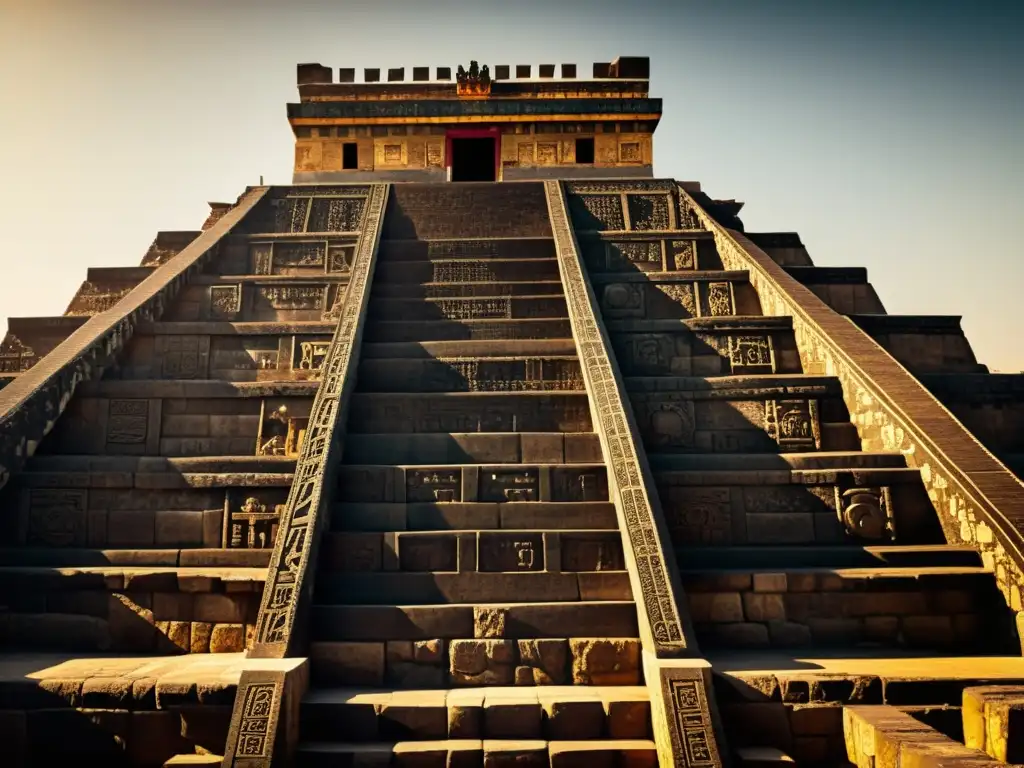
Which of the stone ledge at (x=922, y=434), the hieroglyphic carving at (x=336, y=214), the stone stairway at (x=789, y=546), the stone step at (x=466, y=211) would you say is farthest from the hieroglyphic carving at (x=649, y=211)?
the hieroglyphic carving at (x=336, y=214)

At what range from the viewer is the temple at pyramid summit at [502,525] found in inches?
220

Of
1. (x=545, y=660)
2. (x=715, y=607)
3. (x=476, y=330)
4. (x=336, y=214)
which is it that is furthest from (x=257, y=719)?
(x=336, y=214)

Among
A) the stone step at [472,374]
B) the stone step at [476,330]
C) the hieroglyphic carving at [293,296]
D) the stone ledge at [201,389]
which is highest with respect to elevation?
the hieroglyphic carving at [293,296]

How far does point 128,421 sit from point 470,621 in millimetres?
4808

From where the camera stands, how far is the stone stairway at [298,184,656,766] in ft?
18.3

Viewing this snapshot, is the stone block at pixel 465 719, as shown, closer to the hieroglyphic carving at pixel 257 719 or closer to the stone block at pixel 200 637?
the hieroglyphic carving at pixel 257 719

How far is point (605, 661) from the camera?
621 centimetres

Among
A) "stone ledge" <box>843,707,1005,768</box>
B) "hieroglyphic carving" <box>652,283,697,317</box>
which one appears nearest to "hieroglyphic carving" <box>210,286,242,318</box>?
"hieroglyphic carving" <box>652,283,697,317</box>

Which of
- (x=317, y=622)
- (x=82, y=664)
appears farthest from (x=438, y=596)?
(x=82, y=664)

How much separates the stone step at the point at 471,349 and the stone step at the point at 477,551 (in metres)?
3.08

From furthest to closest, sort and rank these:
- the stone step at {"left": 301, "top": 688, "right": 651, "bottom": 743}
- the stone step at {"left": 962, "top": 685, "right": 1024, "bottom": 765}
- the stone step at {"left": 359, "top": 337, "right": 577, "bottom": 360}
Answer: the stone step at {"left": 359, "top": 337, "right": 577, "bottom": 360}, the stone step at {"left": 301, "top": 688, "right": 651, "bottom": 743}, the stone step at {"left": 962, "top": 685, "right": 1024, "bottom": 765}

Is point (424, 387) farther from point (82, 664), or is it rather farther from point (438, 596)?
point (82, 664)

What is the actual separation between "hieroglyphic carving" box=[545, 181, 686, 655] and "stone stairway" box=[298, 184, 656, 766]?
0.29 meters

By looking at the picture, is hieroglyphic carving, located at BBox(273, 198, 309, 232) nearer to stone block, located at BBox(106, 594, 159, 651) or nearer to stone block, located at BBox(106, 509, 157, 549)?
stone block, located at BBox(106, 509, 157, 549)
